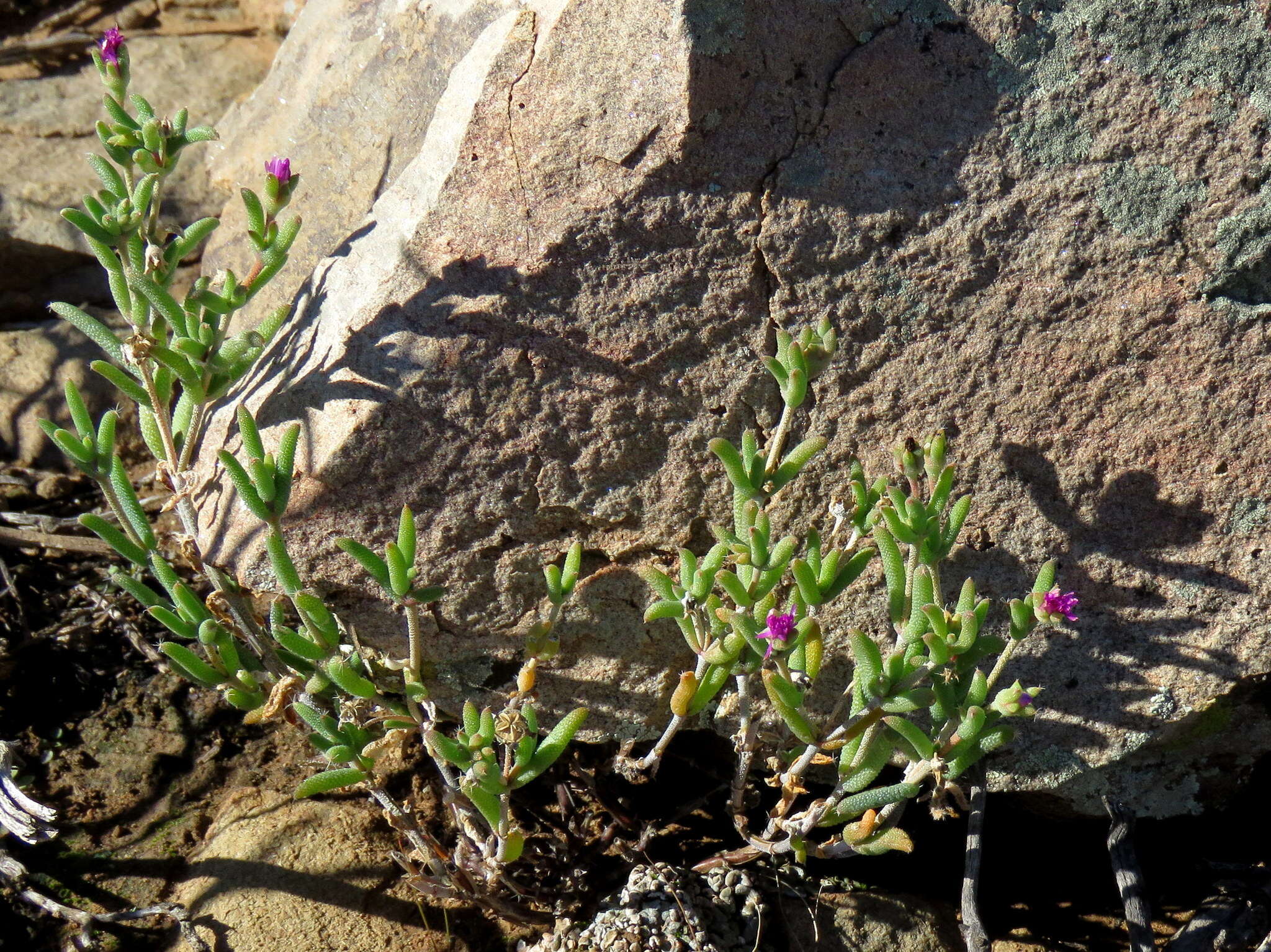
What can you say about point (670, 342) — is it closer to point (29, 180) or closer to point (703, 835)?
point (703, 835)

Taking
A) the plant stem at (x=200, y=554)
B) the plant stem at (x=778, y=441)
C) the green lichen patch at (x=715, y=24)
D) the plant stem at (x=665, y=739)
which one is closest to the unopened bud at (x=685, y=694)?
the plant stem at (x=665, y=739)

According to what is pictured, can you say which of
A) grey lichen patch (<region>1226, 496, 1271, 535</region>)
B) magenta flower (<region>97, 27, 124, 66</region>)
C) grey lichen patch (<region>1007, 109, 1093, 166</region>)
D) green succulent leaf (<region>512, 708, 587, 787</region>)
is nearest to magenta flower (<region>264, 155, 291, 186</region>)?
magenta flower (<region>97, 27, 124, 66</region>)

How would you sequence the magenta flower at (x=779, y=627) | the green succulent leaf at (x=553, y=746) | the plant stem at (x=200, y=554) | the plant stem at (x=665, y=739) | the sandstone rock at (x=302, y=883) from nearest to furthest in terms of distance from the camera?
the magenta flower at (x=779, y=627), the green succulent leaf at (x=553, y=746), the plant stem at (x=665, y=739), the plant stem at (x=200, y=554), the sandstone rock at (x=302, y=883)

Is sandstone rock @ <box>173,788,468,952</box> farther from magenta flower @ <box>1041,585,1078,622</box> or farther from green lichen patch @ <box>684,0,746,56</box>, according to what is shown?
green lichen patch @ <box>684,0,746,56</box>

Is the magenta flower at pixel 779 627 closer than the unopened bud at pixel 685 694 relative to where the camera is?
Yes

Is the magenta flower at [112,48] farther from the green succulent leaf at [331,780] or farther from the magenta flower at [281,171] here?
the green succulent leaf at [331,780]

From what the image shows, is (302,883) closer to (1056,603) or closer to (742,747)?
(742,747)

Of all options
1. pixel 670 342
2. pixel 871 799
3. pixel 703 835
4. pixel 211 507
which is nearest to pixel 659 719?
pixel 703 835

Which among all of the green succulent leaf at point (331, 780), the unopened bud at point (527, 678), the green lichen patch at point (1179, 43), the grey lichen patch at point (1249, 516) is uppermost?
the green lichen patch at point (1179, 43)

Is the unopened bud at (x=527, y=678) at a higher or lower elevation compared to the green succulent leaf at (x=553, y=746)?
higher
